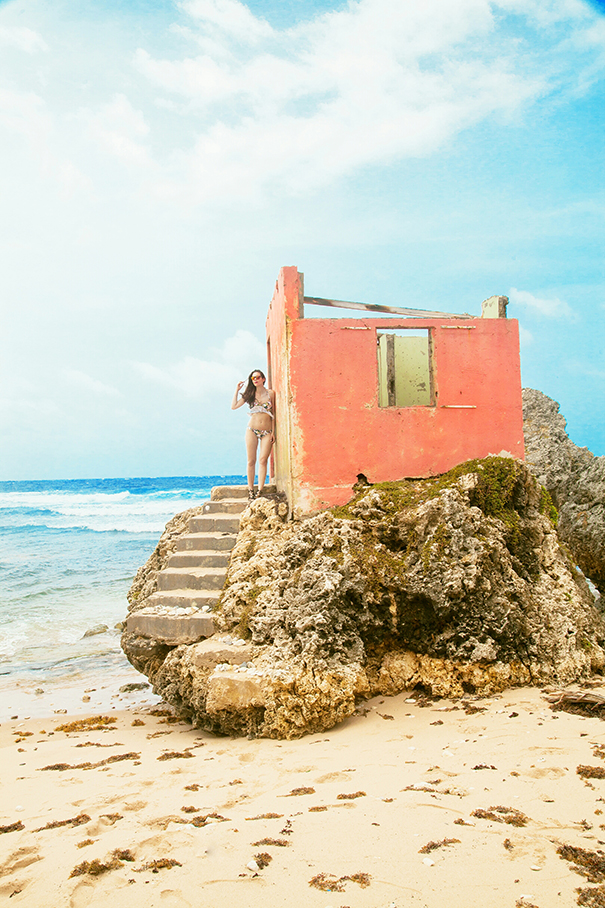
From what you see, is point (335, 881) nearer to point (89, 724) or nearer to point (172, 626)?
point (172, 626)

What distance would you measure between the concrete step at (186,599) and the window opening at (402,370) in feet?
15.8

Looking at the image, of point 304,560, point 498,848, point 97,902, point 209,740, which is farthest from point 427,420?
point 97,902

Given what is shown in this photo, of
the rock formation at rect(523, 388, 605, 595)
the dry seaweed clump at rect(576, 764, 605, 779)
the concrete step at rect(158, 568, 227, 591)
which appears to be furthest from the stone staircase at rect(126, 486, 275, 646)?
the rock formation at rect(523, 388, 605, 595)

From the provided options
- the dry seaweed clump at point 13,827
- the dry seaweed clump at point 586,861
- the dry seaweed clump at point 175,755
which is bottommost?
the dry seaweed clump at point 175,755

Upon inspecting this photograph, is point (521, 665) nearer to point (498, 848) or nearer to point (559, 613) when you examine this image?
point (559, 613)

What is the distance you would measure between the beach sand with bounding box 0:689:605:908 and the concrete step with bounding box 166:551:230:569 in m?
2.05

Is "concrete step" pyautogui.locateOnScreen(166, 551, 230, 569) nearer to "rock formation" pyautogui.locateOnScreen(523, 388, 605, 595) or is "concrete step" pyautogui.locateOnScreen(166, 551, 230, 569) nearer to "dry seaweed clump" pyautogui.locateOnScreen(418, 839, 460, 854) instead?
"dry seaweed clump" pyautogui.locateOnScreen(418, 839, 460, 854)

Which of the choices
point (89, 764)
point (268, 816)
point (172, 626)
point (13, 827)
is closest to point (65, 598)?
point (172, 626)

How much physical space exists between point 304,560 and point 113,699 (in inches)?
144

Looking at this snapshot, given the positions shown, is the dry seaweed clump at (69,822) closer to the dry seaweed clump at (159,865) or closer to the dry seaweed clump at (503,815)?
the dry seaweed clump at (159,865)

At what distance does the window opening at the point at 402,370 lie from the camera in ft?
33.1

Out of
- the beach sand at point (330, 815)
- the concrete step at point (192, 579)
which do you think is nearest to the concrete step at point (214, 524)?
the concrete step at point (192, 579)

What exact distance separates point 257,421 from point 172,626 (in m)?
3.10

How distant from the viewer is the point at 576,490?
11266 mm
